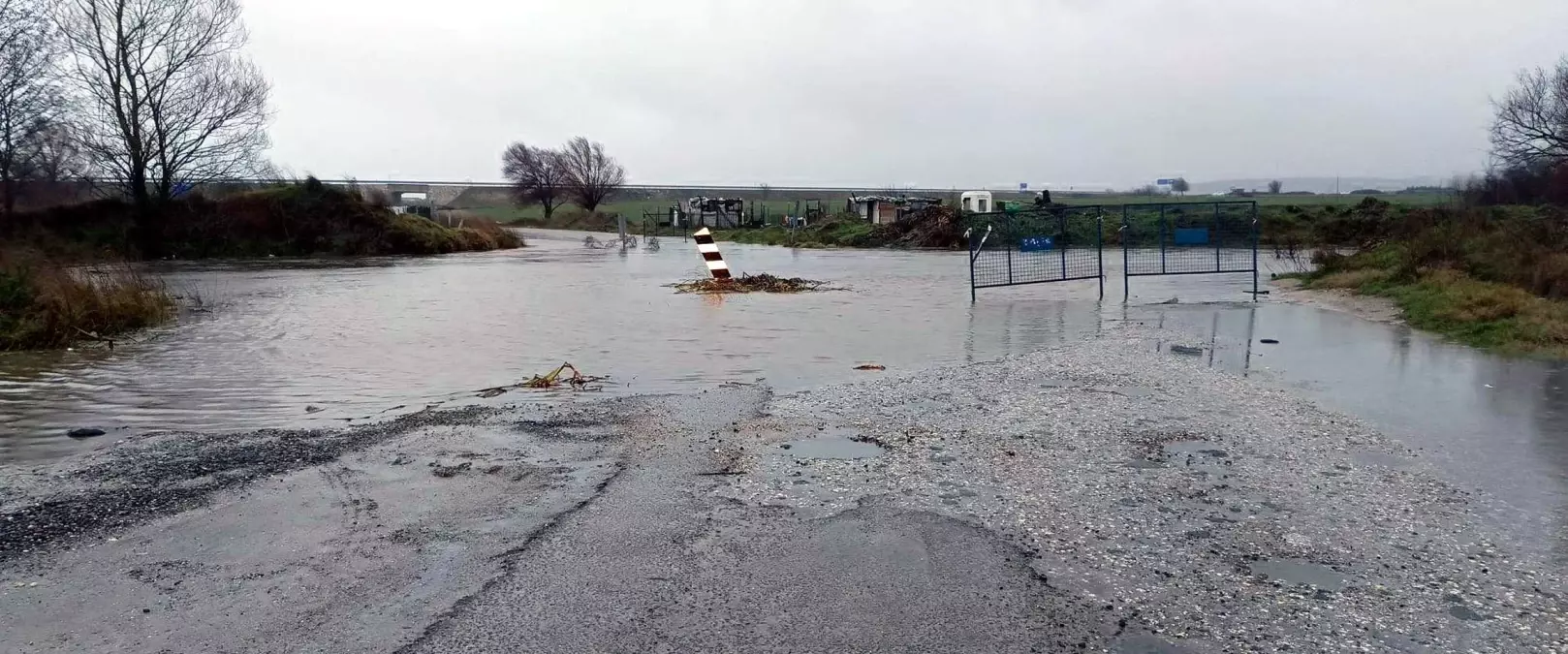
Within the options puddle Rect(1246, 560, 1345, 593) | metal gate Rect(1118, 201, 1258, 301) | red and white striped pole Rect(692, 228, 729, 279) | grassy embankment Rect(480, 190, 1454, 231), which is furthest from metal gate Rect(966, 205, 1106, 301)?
grassy embankment Rect(480, 190, 1454, 231)

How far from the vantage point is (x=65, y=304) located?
13.0 meters

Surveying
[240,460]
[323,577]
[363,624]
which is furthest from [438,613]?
[240,460]

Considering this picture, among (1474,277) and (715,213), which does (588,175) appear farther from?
(1474,277)

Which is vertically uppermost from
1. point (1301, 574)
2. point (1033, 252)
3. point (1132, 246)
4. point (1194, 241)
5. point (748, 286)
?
point (1194, 241)

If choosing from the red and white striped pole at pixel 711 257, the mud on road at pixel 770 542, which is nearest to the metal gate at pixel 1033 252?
the red and white striped pole at pixel 711 257

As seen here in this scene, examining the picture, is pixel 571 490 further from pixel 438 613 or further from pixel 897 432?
pixel 897 432

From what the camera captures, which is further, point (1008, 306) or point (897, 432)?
point (1008, 306)

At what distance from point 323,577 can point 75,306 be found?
11180 millimetres

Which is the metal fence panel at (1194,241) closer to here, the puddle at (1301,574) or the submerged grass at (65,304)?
the puddle at (1301,574)

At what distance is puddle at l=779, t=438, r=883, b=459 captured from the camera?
6.72 m

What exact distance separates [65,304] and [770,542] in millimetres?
11943

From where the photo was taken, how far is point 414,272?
2930cm

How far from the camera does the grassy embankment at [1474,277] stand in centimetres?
1212

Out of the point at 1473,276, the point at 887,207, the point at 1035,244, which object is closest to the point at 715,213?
the point at 887,207
